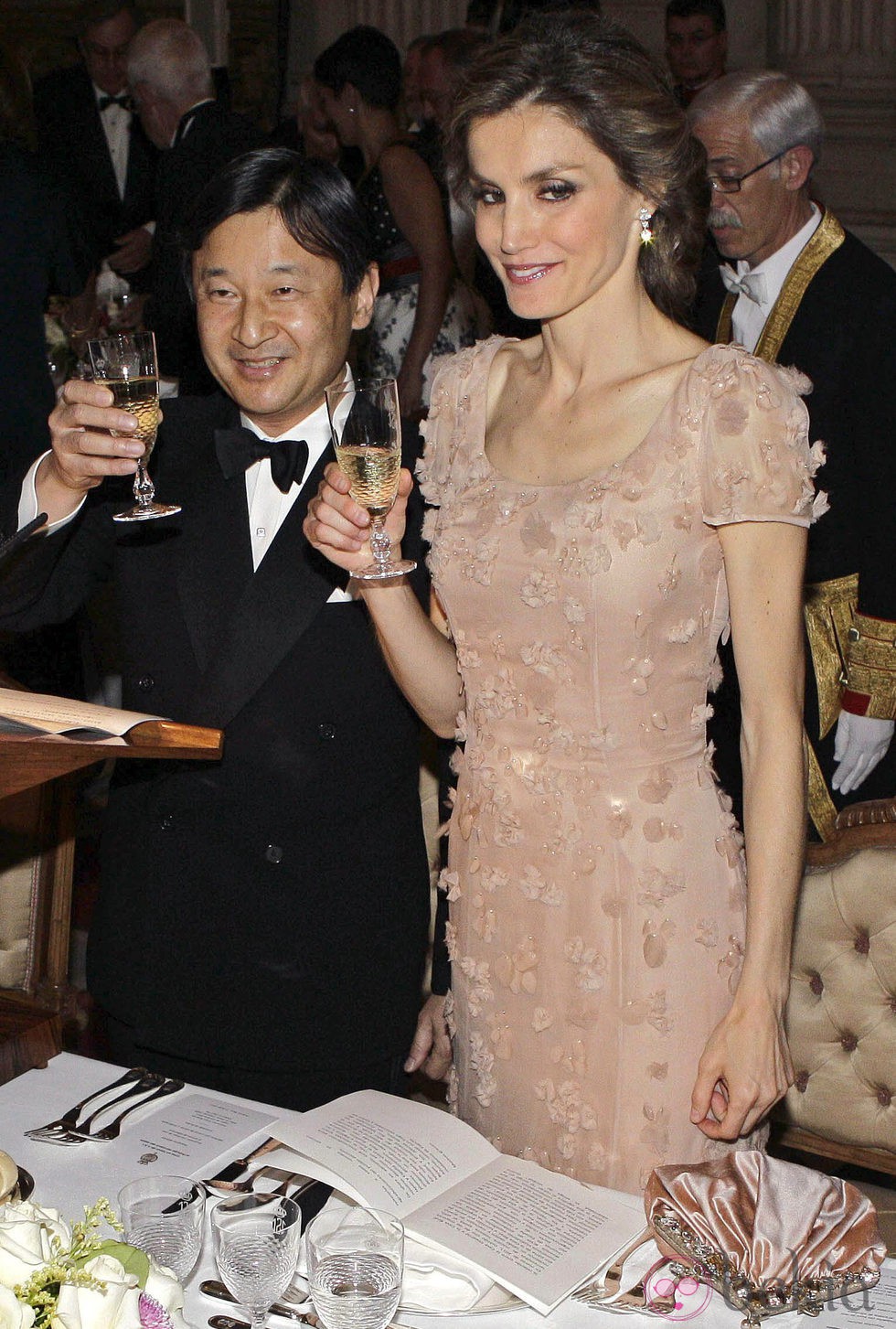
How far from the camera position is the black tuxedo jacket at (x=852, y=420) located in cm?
291

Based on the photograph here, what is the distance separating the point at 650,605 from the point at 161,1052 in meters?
0.89

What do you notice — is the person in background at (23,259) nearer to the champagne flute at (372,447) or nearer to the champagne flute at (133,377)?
the champagne flute at (133,377)

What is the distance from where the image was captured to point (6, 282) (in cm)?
379

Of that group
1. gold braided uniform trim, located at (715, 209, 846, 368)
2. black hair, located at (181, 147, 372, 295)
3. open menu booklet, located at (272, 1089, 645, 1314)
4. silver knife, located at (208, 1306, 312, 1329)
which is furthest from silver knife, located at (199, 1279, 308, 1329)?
gold braided uniform trim, located at (715, 209, 846, 368)

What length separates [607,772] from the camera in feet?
5.85

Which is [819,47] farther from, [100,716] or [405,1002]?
[100,716]

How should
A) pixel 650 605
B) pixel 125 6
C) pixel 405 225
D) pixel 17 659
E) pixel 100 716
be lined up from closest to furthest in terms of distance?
pixel 100 716 < pixel 650 605 < pixel 17 659 < pixel 405 225 < pixel 125 6

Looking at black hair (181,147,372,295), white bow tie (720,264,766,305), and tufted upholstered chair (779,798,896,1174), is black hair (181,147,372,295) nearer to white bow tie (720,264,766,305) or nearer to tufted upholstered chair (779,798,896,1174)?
tufted upholstered chair (779,798,896,1174)

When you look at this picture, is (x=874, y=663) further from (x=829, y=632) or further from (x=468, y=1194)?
(x=468, y=1194)

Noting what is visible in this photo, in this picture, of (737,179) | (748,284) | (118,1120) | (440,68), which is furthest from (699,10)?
(118,1120)

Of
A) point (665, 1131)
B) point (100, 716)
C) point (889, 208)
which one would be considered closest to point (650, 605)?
point (665, 1131)

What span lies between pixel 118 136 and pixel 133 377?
4.42 metres

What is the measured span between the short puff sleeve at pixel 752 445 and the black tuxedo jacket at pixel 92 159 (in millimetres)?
4355

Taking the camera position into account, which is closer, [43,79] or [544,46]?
[544,46]
